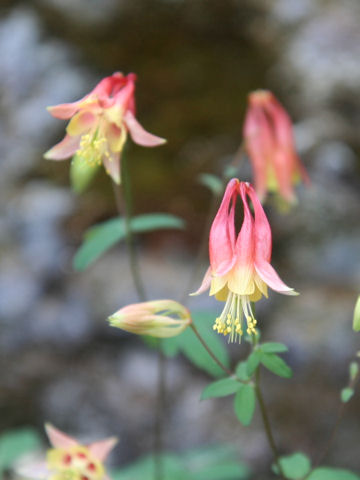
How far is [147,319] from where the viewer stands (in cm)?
98

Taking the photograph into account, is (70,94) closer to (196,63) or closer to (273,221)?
(196,63)

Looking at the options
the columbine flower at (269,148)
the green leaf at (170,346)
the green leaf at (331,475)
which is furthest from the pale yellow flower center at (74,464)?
the columbine flower at (269,148)

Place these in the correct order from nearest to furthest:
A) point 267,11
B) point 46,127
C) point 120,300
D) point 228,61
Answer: point 120,300, point 46,127, point 228,61, point 267,11

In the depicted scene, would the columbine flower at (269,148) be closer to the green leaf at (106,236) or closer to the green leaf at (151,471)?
the green leaf at (106,236)

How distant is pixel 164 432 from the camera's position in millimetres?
2586

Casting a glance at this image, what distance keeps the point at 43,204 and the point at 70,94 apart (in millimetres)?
1171

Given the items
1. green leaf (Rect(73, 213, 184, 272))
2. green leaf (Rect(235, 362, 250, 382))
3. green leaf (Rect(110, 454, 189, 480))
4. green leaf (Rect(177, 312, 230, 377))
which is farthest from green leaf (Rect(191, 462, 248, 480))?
green leaf (Rect(235, 362, 250, 382))

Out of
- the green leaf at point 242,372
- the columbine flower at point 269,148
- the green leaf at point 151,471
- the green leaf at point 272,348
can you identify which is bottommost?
the green leaf at point 151,471

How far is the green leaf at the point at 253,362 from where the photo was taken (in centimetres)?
96

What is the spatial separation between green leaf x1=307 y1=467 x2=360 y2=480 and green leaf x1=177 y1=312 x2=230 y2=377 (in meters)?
0.36

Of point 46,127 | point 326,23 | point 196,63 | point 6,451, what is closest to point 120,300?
point 6,451

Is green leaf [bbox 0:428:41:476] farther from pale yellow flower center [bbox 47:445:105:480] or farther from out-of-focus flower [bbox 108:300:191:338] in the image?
out-of-focus flower [bbox 108:300:191:338]

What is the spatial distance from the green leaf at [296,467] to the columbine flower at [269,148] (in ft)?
2.41

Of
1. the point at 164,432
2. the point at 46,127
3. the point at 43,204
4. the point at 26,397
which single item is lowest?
the point at 164,432
